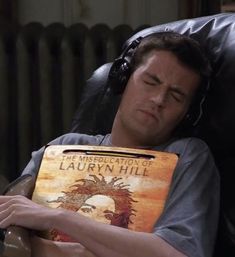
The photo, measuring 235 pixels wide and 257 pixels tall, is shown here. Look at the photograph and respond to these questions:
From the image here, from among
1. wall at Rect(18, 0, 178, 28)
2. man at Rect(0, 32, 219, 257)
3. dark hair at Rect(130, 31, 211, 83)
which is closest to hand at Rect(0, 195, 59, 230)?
man at Rect(0, 32, 219, 257)

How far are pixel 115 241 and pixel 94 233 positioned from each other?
0.14 feet

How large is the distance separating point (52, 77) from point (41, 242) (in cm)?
140

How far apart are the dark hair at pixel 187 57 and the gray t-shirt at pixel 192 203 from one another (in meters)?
0.07

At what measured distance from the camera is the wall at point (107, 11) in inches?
98.3

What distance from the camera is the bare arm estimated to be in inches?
41.1

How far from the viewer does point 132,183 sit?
1.16m

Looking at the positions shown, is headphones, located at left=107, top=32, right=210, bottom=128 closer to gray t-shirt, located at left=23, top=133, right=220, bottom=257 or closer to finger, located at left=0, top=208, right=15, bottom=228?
gray t-shirt, located at left=23, top=133, right=220, bottom=257

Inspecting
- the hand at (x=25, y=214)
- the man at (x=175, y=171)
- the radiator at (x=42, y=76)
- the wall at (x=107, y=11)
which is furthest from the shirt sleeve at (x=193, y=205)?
the wall at (x=107, y=11)

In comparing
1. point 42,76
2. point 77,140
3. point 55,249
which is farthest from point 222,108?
point 42,76

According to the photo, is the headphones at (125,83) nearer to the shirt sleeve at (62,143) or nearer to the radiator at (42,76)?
the shirt sleeve at (62,143)

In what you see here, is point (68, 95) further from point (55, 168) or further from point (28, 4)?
point (55, 168)

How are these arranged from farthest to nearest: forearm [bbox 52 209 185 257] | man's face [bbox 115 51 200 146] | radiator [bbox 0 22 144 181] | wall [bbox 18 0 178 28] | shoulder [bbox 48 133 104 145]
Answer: wall [bbox 18 0 178 28] < radiator [bbox 0 22 144 181] < shoulder [bbox 48 133 104 145] < man's face [bbox 115 51 200 146] < forearm [bbox 52 209 185 257]

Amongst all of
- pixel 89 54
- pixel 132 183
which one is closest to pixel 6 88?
pixel 89 54

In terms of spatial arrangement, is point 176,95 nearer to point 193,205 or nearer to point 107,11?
point 193,205
